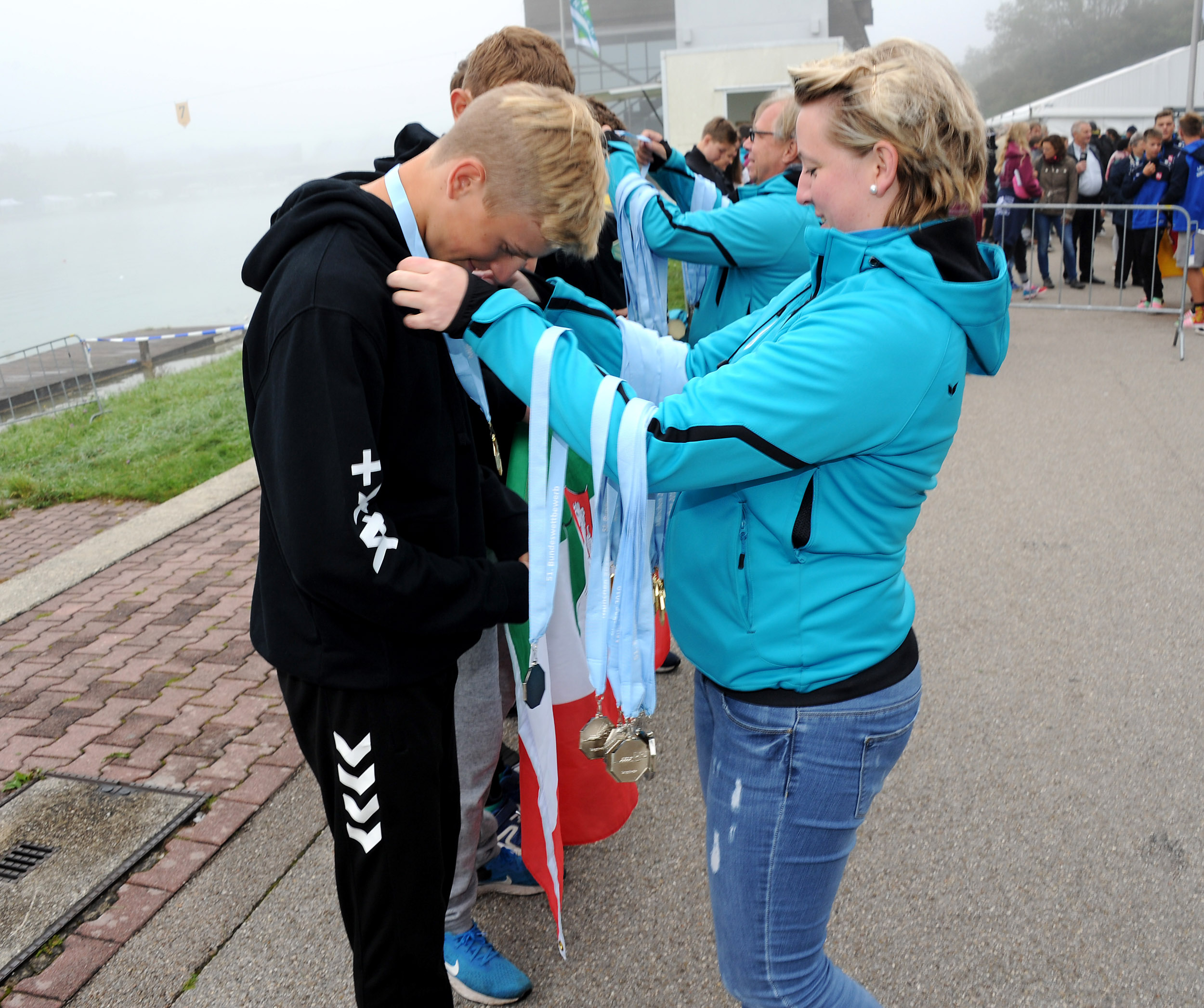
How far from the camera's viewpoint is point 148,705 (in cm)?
422

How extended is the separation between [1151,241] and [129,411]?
12109 millimetres

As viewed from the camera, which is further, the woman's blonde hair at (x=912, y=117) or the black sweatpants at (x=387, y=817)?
the black sweatpants at (x=387, y=817)

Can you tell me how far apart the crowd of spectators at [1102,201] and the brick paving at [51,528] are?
10408 mm

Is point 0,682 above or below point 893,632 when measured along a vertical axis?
below

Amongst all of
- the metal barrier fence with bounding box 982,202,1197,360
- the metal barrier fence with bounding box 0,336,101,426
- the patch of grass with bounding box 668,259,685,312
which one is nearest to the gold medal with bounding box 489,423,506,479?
the metal barrier fence with bounding box 982,202,1197,360

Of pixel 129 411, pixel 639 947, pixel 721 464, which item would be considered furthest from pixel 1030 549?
pixel 129 411

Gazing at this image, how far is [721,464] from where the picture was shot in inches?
60.5

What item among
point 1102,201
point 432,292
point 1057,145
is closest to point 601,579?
point 432,292

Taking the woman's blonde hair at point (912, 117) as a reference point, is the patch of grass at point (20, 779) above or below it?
below

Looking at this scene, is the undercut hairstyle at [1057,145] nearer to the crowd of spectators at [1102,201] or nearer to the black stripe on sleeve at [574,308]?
the crowd of spectators at [1102,201]

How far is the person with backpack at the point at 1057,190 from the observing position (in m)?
12.8

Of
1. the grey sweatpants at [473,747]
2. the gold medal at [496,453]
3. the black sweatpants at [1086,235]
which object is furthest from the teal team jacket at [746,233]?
the black sweatpants at [1086,235]

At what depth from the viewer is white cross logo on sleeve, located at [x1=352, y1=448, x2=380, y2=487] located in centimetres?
160

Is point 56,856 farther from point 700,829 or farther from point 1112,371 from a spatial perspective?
point 1112,371
